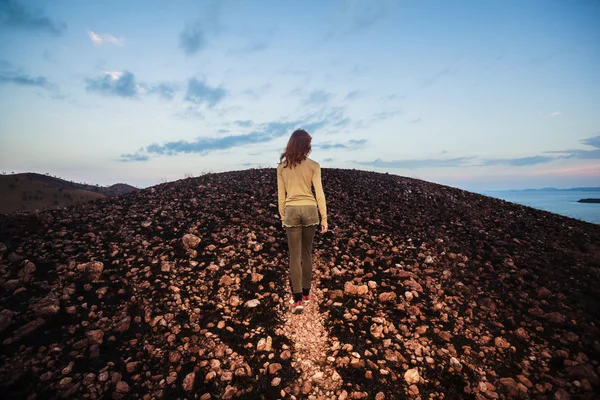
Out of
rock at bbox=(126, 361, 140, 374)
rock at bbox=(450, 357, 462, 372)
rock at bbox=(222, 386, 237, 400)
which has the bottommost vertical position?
rock at bbox=(450, 357, 462, 372)

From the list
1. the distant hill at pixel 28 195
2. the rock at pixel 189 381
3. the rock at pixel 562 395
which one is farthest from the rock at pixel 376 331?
the distant hill at pixel 28 195

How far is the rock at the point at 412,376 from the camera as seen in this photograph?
366 centimetres

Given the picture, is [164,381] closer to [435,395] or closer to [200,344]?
[200,344]

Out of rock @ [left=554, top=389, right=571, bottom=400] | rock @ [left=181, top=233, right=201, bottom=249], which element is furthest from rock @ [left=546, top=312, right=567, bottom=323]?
rock @ [left=181, top=233, right=201, bottom=249]

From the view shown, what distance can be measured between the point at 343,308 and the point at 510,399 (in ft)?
8.22

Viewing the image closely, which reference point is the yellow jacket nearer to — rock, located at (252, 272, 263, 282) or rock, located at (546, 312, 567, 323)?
rock, located at (252, 272, 263, 282)

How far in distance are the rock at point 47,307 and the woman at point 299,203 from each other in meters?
3.99

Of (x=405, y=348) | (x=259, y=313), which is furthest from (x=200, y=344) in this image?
(x=405, y=348)

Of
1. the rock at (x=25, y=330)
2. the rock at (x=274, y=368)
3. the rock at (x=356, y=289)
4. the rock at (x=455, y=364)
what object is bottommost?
the rock at (x=455, y=364)

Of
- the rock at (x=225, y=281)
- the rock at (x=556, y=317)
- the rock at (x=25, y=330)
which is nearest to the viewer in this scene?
the rock at (x=25, y=330)

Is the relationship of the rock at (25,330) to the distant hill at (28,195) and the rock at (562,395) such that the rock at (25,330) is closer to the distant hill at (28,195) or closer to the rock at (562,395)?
the rock at (562,395)

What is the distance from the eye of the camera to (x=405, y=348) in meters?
4.19

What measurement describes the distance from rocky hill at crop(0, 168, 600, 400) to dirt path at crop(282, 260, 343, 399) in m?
0.02

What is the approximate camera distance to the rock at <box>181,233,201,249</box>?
264 inches
